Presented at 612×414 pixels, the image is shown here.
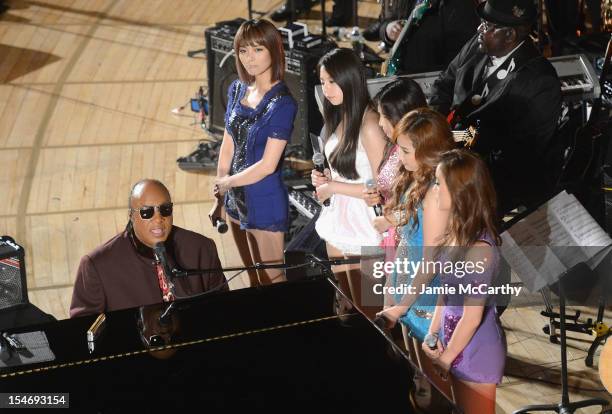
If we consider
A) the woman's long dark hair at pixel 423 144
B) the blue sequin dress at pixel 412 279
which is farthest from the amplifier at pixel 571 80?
the blue sequin dress at pixel 412 279

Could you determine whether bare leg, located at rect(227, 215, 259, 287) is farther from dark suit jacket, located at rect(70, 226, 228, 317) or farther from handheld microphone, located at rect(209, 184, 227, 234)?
dark suit jacket, located at rect(70, 226, 228, 317)

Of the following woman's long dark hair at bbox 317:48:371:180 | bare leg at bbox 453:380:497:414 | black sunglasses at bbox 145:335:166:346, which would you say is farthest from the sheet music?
black sunglasses at bbox 145:335:166:346

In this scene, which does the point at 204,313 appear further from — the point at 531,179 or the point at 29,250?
the point at 29,250

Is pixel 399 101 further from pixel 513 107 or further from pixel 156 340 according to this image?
pixel 156 340

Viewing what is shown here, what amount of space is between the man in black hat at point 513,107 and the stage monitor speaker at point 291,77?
6.48 feet

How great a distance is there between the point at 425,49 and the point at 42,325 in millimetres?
3859

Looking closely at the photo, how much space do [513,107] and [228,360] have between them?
2.56 m

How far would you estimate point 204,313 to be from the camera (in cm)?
356

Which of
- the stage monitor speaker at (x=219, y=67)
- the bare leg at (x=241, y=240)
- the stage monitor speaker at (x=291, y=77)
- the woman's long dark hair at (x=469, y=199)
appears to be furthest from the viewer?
the stage monitor speaker at (x=219, y=67)

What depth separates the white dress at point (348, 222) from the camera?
181 inches

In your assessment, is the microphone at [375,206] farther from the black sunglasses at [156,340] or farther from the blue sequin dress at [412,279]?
the black sunglasses at [156,340]

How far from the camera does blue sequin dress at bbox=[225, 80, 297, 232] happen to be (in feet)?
16.0

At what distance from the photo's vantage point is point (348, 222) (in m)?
4.68

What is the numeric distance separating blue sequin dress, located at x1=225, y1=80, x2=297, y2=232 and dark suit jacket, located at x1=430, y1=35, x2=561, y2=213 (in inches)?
44.1
